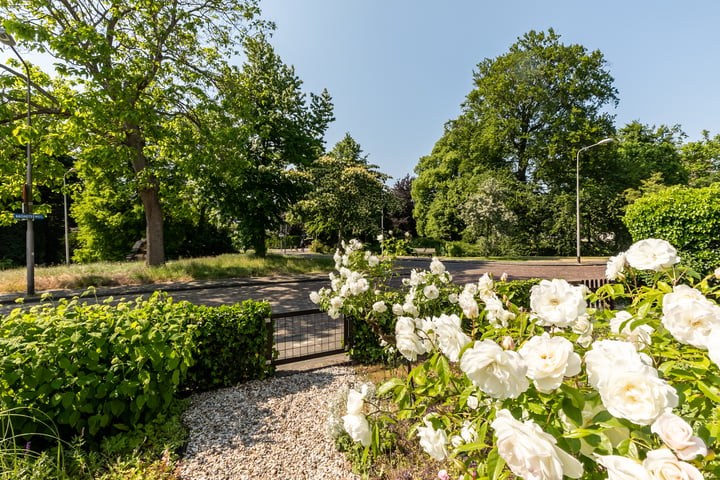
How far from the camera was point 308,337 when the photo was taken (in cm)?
634

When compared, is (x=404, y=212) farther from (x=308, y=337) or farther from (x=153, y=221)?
(x=308, y=337)

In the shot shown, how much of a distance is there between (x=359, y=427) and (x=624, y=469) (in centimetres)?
99

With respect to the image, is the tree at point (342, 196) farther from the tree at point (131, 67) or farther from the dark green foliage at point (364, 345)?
the dark green foliage at point (364, 345)

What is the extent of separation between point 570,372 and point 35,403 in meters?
3.87

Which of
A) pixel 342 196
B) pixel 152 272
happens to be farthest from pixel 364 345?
pixel 342 196

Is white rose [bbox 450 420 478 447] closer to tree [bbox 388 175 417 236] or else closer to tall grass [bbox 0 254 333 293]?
tall grass [bbox 0 254 333 293]

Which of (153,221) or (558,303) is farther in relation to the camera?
(153,221)

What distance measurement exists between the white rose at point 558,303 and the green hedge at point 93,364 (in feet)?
9.69

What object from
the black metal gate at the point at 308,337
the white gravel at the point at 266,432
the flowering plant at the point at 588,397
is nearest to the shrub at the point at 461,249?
the black metal gate at the point at 308,337

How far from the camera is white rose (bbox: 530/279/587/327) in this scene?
1.27 m

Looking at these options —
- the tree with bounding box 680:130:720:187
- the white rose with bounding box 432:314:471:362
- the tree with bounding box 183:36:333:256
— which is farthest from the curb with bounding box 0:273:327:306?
the tree with bounding box 680:130:720:187

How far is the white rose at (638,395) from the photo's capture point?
0.84m

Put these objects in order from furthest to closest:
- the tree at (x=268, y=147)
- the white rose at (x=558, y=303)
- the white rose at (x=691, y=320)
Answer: the tree at (x=268, y=147) < the white rose at (x=558, y=303) < the white rose at (x=691, y=320)

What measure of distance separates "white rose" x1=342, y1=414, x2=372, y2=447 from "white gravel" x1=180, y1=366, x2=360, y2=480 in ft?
5.14
